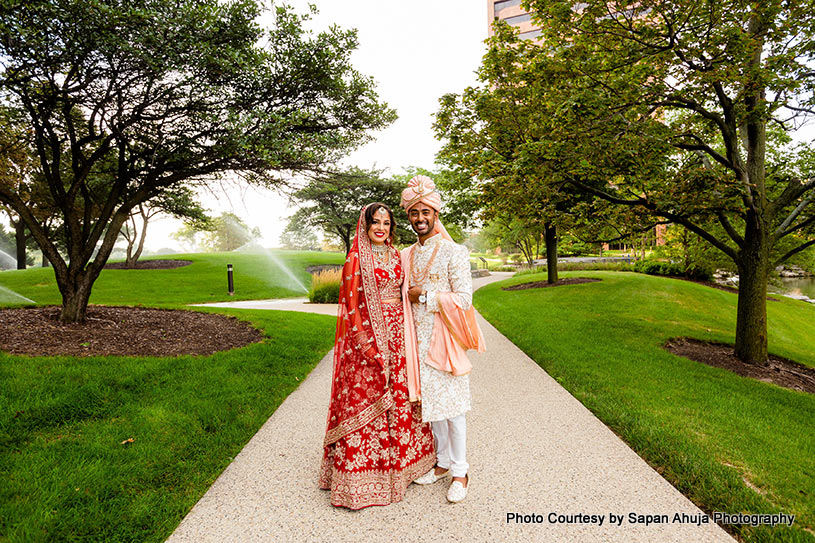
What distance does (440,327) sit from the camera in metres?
2.67

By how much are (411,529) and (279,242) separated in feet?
338

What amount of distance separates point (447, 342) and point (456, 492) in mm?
1114

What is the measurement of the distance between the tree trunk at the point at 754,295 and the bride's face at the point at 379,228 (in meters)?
7.24

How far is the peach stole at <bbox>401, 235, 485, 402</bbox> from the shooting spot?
261 cm

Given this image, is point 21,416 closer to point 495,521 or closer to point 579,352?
point 495,521

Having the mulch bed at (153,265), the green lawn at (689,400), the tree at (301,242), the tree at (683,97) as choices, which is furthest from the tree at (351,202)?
the tree at (301,242)

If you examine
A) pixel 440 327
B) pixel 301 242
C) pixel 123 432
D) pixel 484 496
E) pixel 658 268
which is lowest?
pixel 484 496

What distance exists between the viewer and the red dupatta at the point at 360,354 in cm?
259

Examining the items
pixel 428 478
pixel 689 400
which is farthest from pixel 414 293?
pixel 689 400

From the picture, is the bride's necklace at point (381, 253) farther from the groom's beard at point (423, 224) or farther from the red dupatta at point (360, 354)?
the groom's beard at point (423, 224)

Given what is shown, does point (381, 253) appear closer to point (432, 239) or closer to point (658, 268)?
point (432, 239)

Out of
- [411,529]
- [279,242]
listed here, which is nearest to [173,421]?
[411,529]

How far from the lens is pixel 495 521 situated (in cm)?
241

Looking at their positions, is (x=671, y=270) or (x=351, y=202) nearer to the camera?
(x=671, y=270)
